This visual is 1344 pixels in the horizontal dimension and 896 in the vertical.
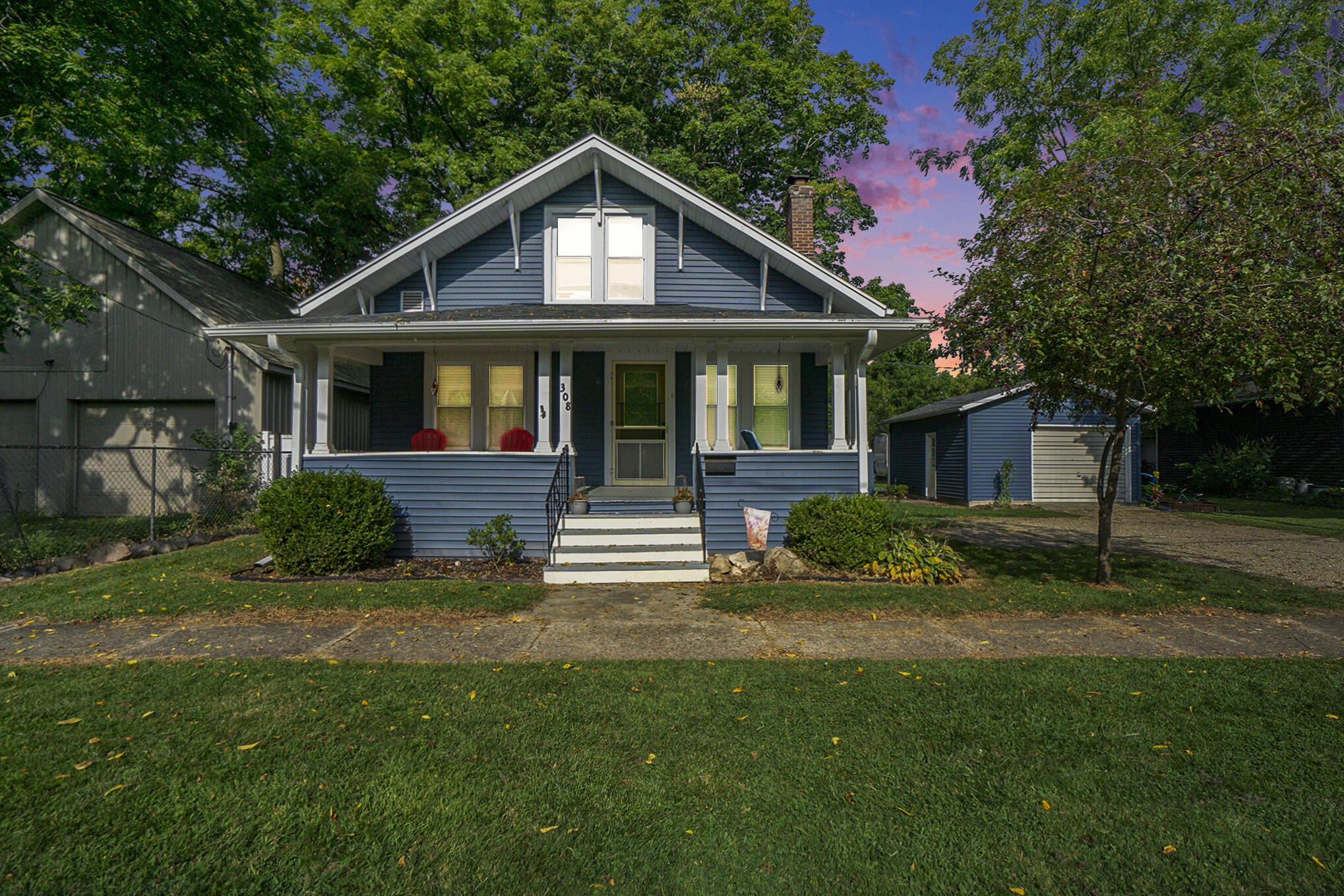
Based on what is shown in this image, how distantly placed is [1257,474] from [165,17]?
3146 centimetres

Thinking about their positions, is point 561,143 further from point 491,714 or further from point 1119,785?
point 1119,785

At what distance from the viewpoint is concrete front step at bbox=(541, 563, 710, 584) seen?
306 inches

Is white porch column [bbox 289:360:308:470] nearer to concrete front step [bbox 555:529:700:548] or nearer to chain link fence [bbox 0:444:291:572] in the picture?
chain link fence [bbox 0:444:291:572]

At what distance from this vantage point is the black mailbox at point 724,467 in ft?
29.1

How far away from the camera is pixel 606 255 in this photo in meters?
10.7

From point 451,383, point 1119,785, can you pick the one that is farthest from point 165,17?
point 1119,785

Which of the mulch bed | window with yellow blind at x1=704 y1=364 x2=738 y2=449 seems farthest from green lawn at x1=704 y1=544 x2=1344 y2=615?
window with yellow blind at x1=704 y1=364 x2=738 y2=449

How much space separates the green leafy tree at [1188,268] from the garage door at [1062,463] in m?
13.8

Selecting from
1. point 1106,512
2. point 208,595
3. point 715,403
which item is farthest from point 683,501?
point 208,595

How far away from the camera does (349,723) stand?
3.61m

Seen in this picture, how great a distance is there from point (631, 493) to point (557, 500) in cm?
142

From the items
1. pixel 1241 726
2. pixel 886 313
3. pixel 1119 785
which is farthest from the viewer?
pixel 886 313

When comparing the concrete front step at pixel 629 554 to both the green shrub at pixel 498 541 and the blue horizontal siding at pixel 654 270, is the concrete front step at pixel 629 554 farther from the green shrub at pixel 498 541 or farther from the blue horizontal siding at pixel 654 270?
the blue horizontal siding at pixel 654 270

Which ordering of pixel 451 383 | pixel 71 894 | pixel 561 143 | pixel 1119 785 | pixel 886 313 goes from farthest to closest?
pixel 561 143 < pixel 451 383 < pixel 886 313 < pixel 1119 785 < pixel 71 894
